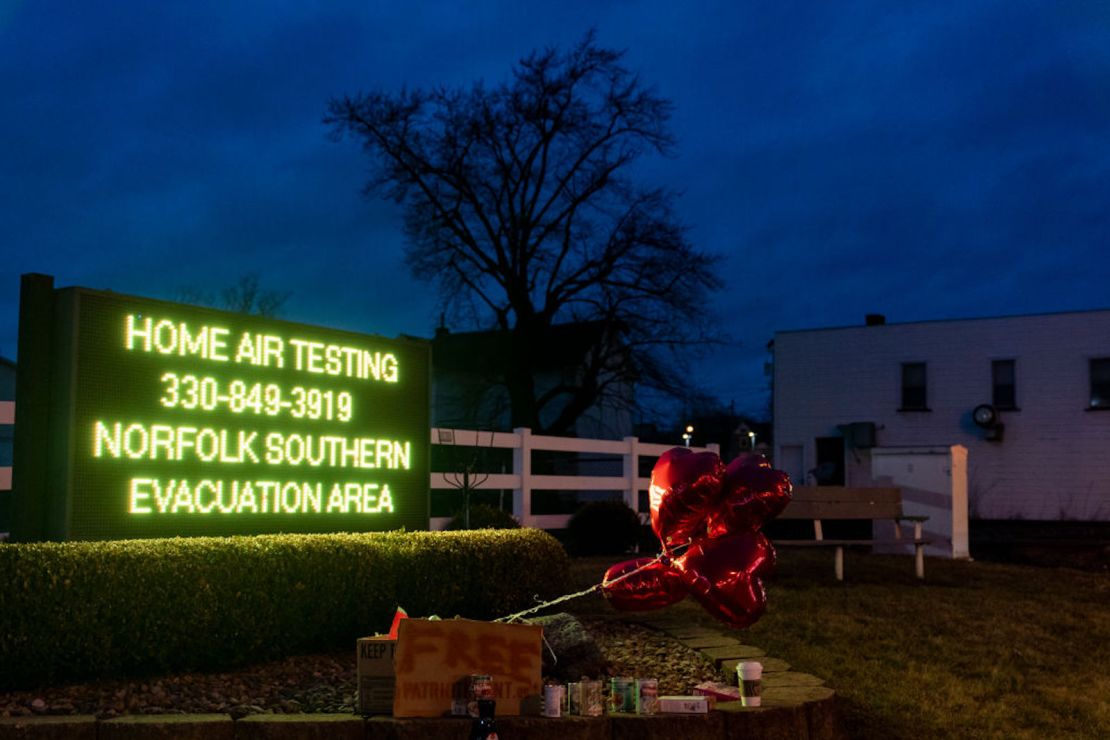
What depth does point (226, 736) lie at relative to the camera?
5.20 meters

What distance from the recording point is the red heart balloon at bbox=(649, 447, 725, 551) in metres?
5.58

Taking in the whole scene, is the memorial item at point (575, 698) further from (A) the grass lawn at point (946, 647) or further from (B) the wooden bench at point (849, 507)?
(B) the wooden bench at point (849, 507)

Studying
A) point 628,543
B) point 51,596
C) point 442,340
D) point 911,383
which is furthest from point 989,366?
point 51,596

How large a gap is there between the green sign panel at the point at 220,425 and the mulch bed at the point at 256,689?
99 cm

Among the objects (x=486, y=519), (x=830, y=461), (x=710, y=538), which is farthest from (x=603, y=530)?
(x=830, y=461)

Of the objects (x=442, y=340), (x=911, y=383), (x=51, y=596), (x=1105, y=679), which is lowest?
(x=1105, y=679)

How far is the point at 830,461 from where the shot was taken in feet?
105

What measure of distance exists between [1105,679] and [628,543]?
8.97m

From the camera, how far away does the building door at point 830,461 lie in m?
31.4

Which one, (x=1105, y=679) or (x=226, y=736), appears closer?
(x=226, y=736)

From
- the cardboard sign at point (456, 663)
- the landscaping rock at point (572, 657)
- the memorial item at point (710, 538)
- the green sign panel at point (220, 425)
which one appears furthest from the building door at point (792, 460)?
the cardboard sign at point (456, 663)

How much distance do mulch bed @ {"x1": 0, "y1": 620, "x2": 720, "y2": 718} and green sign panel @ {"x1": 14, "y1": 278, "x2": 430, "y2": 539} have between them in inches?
39.1

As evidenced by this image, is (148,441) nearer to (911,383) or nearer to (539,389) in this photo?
(911,383)

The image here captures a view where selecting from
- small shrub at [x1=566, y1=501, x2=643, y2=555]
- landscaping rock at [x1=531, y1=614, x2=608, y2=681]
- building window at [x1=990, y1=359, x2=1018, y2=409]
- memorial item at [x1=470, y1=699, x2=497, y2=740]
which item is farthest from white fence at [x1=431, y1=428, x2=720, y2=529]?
building window at [x1=990, y1=359, x2=1018, y2=409]
